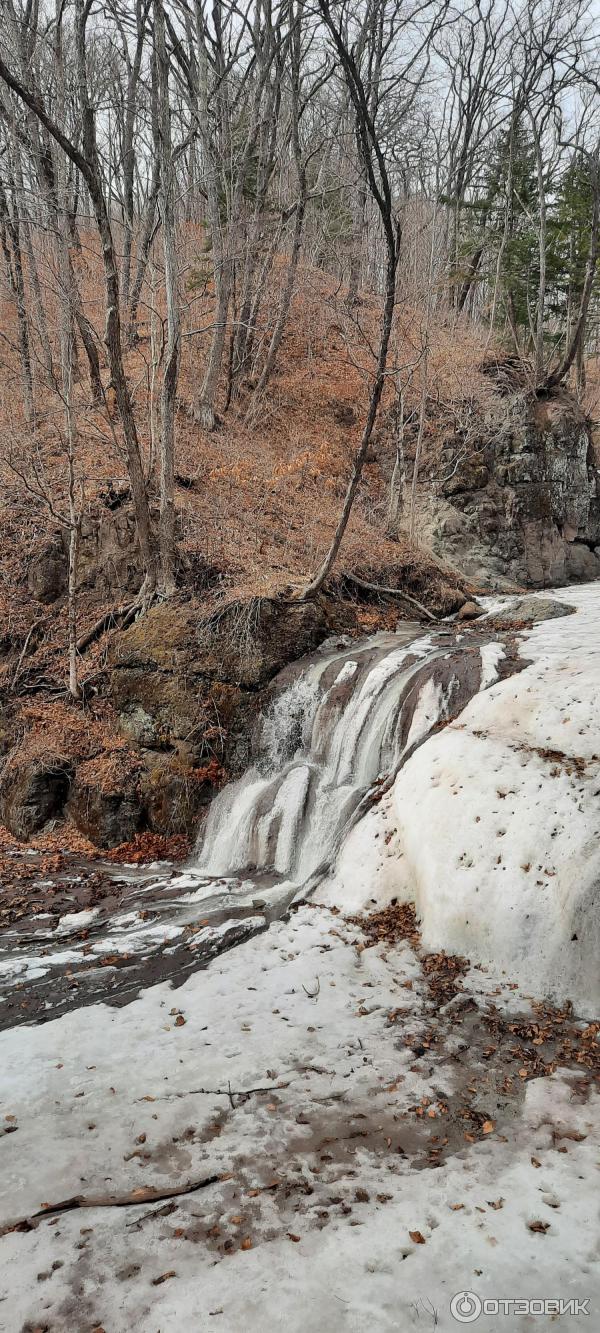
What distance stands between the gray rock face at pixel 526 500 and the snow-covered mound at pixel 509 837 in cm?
818

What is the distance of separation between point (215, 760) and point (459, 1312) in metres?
7.02

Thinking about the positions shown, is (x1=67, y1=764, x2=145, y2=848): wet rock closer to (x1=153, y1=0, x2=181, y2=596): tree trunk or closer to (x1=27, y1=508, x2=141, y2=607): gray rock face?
(x1=153, y1=0, x2=181, y2=596): tree trunk

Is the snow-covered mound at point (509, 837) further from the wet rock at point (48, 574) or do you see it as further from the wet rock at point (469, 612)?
the wet rock at point (48, 574)

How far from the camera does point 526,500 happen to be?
53.0 feet

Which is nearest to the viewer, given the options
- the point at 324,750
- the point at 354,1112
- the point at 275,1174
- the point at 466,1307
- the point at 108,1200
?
the point at 466,1307

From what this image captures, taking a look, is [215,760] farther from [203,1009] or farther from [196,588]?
[203,1009]

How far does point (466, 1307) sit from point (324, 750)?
6305 millimetres

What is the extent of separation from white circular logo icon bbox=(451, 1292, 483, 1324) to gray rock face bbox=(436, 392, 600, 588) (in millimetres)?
14008

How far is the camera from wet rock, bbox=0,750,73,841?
964 centimetres

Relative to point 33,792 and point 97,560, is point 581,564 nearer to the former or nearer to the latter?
point 97,560

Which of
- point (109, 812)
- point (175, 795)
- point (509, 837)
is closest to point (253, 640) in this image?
point (175, 795)

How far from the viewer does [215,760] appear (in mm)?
9445

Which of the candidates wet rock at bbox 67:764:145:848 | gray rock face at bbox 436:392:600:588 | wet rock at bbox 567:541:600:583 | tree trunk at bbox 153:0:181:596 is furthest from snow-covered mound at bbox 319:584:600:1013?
wet rock at bbox 567:541:600:583

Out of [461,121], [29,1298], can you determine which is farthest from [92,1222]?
[461,121]
